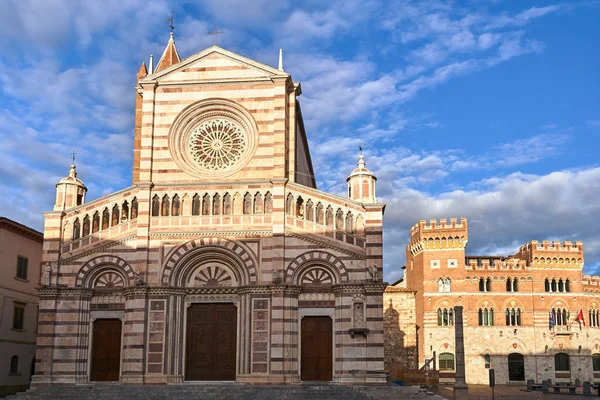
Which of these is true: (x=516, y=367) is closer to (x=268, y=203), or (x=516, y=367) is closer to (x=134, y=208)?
(x=268, y=203)

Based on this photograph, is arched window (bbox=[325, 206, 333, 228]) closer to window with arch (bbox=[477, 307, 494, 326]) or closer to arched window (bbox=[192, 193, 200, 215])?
arched window (bbox=[192, 193, 200, 215])

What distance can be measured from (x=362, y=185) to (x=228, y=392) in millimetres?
10771

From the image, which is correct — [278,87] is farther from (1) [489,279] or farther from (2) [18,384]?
(1) [489,279]

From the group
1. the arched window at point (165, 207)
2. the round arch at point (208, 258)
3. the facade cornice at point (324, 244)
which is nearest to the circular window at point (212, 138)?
the arched window at point (165, 207)

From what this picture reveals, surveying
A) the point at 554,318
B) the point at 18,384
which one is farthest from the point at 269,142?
the point at 554,318

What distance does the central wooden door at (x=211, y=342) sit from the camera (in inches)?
1188

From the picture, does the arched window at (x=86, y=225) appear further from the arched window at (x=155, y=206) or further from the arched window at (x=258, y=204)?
the arched window at (x=258, y=204)

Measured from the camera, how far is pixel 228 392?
2798 cm

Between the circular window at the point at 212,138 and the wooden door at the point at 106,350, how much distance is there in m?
7.90

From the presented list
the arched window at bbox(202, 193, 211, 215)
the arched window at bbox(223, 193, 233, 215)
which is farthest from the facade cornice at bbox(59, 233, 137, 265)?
the arched window at bbox(223, 193, 233, 215)

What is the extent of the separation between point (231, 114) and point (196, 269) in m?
7.53

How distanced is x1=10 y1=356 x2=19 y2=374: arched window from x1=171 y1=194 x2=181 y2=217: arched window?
1282 centimetres

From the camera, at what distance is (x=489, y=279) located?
2199 inches

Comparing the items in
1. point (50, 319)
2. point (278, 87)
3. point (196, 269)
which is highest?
point (278, 87)
